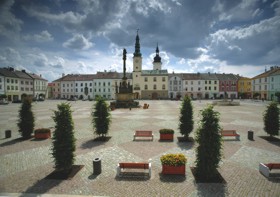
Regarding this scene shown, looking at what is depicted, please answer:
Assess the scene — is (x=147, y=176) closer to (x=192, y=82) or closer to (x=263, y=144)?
(x=263, y=144)

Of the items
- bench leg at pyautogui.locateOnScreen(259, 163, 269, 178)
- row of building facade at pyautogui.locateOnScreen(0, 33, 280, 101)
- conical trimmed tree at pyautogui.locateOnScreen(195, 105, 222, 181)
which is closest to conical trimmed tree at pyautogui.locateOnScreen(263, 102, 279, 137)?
bench leg at pyautogui.locateOnScreen(259, 163, 269, 178)

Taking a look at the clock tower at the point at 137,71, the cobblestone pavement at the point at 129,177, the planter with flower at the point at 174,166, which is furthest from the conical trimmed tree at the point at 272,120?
the clock tower at the point at 137,71

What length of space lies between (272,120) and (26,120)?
21.2 metres

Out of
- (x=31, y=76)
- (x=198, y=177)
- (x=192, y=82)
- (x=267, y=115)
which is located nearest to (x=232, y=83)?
(x=192, y=82)

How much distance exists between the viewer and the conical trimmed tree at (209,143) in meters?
7.44

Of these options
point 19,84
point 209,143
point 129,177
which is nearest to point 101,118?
point 129,177

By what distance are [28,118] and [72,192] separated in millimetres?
10838

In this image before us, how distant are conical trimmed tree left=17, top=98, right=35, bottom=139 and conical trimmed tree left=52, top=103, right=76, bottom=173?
325 inches

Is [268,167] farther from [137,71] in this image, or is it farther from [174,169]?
[137,71]

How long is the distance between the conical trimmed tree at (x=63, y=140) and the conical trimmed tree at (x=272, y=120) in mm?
15297

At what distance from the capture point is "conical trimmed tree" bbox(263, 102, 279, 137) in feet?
44.8

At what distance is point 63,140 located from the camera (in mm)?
8164

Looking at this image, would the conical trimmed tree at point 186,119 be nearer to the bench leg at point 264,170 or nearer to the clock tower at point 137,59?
the bench leg at point 264,170

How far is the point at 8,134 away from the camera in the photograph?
48.1 ft
